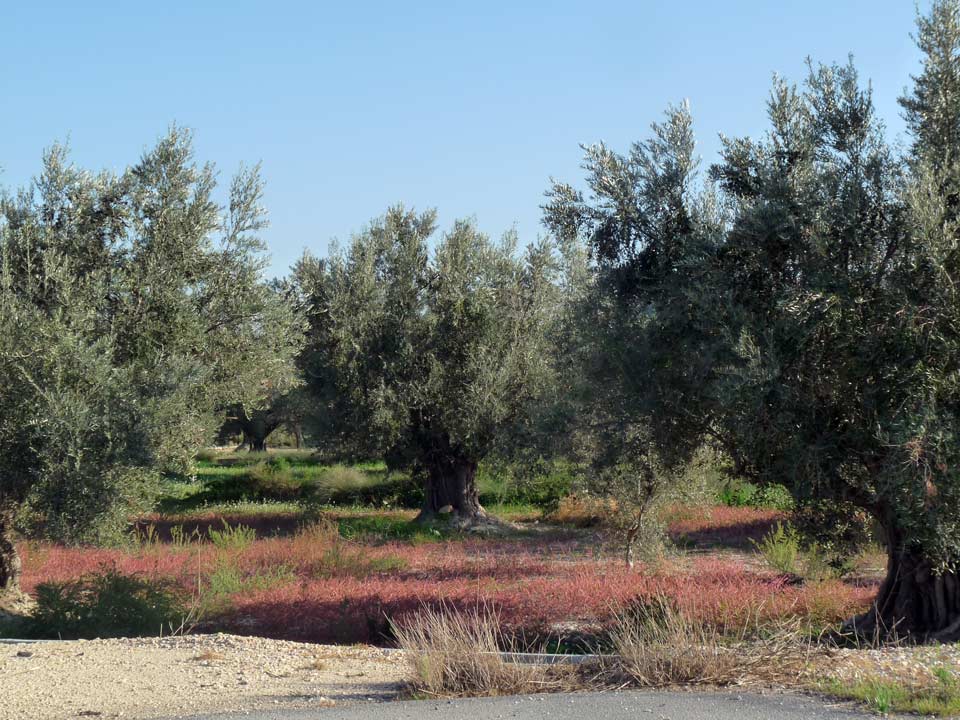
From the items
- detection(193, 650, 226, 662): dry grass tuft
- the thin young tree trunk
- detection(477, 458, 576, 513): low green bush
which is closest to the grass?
detection(193, 650, 226, 662): dry grass tuft

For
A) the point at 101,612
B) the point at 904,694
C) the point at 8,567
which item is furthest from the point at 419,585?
the point at 904,694

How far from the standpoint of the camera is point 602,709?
620cm

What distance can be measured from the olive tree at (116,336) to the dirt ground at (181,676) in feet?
7.64

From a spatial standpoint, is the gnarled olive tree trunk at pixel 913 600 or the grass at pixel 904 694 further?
the gnarled olive tree trunk at pixel 913 600

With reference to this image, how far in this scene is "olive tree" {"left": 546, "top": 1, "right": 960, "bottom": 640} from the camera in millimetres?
8086

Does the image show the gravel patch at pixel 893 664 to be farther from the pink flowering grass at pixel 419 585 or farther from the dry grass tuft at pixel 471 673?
the dry grass tuft at pixel 471 673

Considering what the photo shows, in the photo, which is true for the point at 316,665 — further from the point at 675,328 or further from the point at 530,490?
the point at 530,490

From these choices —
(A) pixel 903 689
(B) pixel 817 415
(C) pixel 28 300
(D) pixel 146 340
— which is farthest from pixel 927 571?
Result: (C) pixel 28 300

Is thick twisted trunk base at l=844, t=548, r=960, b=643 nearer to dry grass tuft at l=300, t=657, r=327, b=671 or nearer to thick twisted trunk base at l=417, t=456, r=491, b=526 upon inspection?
dry grass tuft at l=300, t=657, r=327, b=671

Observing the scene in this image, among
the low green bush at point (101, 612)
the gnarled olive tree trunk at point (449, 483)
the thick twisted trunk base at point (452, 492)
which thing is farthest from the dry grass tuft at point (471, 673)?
the thick twisted trunk base at point (452, 492)

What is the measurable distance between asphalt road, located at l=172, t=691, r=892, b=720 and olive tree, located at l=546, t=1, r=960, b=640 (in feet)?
8.84

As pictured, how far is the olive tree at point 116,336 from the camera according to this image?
10953 mm

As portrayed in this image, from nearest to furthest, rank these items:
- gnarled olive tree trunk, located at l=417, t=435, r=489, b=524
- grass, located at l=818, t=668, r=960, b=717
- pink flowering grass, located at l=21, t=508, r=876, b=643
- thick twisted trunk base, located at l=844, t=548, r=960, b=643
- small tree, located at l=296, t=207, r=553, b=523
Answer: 1. grass, located at l=818, t=668, r=960, b=717
2. thick twisted trunk base, located at l=844, t=548, r=960, b=643
3. pink flowering grass, located at l=21, t=508, r=876, b=643
4. small tree, located at l=296, t=207, r=553, b=523
5. gnarled olive tree trunk, located at l=417, t=435, r=489, b=524

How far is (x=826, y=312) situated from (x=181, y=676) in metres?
6.75
